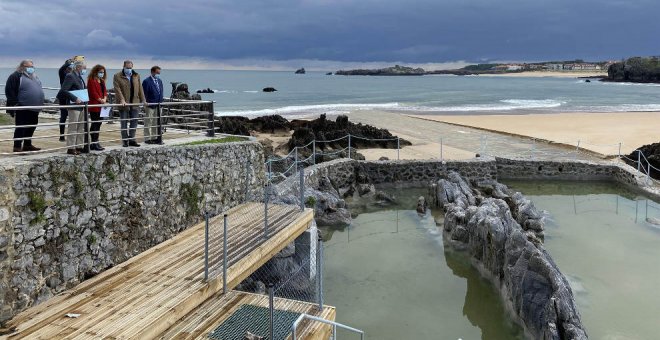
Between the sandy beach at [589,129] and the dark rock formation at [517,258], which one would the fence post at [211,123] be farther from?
the sandy beach at [589,129]

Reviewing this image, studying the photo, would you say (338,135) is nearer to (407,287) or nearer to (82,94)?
(407,287)

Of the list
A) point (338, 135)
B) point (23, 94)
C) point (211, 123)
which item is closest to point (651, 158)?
point (338, 135)

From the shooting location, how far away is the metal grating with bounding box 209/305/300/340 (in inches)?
249

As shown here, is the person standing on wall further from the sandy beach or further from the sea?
the sea

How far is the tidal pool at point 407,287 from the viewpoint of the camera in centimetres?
961

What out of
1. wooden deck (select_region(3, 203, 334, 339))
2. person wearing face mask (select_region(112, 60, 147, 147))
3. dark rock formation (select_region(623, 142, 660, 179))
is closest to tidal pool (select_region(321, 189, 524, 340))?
wooden deck (select_region(3, 203, 334, 339))

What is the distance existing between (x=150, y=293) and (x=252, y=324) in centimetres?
151

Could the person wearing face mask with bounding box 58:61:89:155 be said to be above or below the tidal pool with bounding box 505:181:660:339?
above

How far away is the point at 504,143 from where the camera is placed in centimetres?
2970

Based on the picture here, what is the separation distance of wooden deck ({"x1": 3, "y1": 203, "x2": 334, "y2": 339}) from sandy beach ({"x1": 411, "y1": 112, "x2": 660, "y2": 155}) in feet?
73.5

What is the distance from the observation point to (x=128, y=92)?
399 inches

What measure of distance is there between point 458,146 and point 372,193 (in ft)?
34.9

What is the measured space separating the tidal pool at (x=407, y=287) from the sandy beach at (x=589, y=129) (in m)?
16.2

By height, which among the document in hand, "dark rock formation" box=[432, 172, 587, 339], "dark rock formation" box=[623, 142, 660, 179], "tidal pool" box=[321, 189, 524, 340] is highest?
the document in hand
